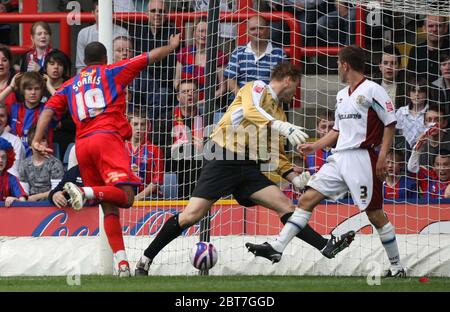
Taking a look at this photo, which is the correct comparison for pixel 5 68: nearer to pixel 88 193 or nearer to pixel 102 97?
pixel 102 97

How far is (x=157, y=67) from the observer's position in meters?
12.1

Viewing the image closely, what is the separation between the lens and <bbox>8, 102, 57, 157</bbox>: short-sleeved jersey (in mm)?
12883

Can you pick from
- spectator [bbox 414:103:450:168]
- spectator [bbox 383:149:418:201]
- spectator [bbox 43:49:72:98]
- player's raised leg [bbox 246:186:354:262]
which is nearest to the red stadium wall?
spectator [bbox 383:149:418:201]

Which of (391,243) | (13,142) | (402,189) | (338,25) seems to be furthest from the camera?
(13,142)

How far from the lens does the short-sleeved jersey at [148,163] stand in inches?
461

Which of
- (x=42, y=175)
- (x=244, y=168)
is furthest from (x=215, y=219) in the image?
(x=42, y=175)

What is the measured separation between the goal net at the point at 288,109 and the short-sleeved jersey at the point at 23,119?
1.42 m

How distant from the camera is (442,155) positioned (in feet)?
38.5

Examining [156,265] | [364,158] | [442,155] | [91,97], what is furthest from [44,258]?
[442,155]

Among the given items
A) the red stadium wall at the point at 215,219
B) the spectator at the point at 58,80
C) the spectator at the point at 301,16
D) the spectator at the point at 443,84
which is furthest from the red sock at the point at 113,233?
the spectator at the point at 443,84

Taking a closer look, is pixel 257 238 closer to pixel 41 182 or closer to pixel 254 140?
pixel 254 140

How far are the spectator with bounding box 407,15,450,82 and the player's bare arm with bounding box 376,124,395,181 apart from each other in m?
2.59

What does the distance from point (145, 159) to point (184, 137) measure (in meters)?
0.45

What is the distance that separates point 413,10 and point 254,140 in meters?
2.16
